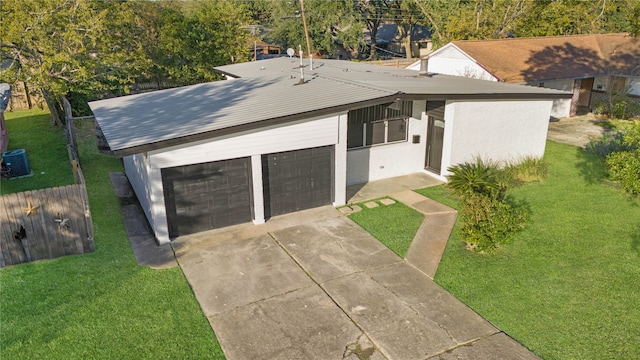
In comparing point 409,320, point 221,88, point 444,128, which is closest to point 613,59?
point 444,128

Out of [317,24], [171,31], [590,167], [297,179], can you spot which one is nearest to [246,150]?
[297,179]

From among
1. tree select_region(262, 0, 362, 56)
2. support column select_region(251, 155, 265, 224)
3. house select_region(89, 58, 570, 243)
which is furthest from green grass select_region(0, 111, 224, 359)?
tree select_region(262, 0, 362, 56)

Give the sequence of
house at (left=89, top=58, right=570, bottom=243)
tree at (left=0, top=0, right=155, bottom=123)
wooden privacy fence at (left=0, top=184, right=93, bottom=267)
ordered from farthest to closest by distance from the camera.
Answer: tree at (left=0, top=0, right=155, bottom=123), house at (left=89, top=58, right=570, bottom=243), wooden privacy fence at (left=0, top=184, right=93, bottom=267)

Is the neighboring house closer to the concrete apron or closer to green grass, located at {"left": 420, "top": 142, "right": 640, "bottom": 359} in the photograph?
green grass, located at {"left": 420, "top": 142, "right": 640, "bottom": 359}

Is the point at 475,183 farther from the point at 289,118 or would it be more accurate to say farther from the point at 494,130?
the point at 289,118

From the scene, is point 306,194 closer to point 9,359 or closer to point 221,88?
point 221,88
